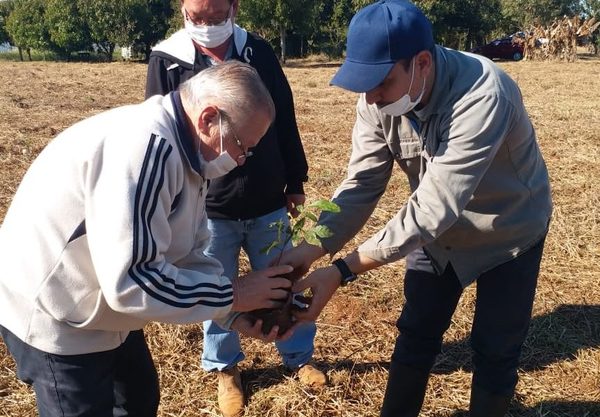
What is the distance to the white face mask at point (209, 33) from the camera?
9.00 feet

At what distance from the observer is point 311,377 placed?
3248mm

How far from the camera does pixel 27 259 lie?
1.72 m

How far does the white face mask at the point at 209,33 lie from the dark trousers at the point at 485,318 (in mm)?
1338

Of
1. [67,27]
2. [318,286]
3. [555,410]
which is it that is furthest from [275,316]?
[67,27]

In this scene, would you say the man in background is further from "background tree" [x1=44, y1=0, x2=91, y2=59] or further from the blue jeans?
"background tree" [x1=44, y1=0, x2=91, y2=59]

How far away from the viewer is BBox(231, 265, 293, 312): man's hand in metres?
2.03

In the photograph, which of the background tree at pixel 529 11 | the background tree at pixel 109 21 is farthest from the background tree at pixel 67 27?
the background tree at pixel 529 11

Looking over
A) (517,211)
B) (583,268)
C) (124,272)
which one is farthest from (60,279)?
(583,268)

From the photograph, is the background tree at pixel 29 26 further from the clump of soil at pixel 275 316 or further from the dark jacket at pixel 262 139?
the clump of soil at pixel 275 316

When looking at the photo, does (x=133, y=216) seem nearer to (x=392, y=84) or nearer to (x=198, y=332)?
(x=392, y=84)

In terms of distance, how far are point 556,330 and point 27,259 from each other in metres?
3.14

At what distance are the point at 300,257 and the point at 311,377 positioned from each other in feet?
3.06

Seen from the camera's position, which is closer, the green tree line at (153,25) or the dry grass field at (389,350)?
the dry grass field at (389,350)

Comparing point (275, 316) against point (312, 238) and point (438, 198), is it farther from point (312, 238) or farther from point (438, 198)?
point (438, 198)
